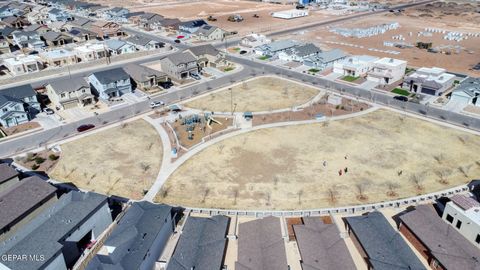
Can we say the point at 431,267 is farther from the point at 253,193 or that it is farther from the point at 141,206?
the point at 141,206

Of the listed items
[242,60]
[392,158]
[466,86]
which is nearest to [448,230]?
[392,158]

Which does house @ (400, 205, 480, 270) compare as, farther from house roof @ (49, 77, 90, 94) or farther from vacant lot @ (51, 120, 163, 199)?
house roof @ (49, 77, 90, 94)

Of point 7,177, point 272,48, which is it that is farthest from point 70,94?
point 272,48

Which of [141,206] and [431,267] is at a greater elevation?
[141,206]

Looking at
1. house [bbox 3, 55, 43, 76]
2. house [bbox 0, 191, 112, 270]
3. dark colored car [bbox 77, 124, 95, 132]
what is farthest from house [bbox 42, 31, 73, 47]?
house [bbox 0, 191, 112, 270]

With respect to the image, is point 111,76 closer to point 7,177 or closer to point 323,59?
point 7,177

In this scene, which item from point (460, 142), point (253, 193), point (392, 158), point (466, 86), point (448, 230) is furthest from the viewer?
point (466, 86)

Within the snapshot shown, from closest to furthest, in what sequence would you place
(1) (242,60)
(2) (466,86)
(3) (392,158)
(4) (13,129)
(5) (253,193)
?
(5) (253,193) < (3) (392,158) < (4) (13,129) < (2) (466,86) < (1) (242,60)
